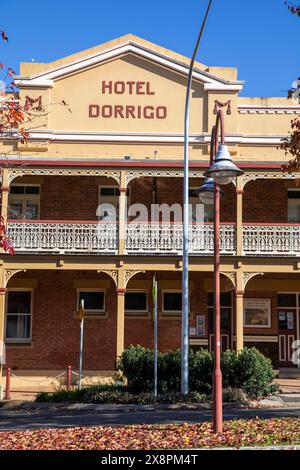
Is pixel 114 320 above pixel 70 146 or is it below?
below

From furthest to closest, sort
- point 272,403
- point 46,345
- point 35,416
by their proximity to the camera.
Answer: point 46,345 → point 272,403 → point 35,416

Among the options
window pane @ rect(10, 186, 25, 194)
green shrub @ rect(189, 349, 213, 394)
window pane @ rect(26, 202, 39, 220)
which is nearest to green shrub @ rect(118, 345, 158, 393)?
green shrub @ rect(189, 349, 213, 394)

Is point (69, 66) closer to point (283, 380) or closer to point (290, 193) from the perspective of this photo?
point (290, 193)

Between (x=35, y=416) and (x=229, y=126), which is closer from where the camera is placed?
(x=35, y=416)

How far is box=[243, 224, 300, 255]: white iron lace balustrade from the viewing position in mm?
19969

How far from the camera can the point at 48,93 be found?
22.2 metres

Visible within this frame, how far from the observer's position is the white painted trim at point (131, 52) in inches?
872

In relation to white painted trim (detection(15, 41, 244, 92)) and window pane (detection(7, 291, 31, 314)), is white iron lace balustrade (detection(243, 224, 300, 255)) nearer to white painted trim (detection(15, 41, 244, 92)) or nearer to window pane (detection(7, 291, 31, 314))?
white painted trim (detection(15, 41, 244, 92))

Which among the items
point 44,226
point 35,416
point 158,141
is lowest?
point 35,416

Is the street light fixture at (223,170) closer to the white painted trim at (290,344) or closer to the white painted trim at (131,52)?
the white painted trim at (131,52)

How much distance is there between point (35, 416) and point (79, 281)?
25.2 feet

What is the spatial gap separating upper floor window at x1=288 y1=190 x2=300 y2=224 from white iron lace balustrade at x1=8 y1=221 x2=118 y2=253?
6280 millimetres

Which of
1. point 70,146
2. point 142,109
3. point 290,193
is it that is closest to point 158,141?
point 142,109

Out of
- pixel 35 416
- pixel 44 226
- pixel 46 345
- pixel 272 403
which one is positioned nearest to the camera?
pixel 35 416
